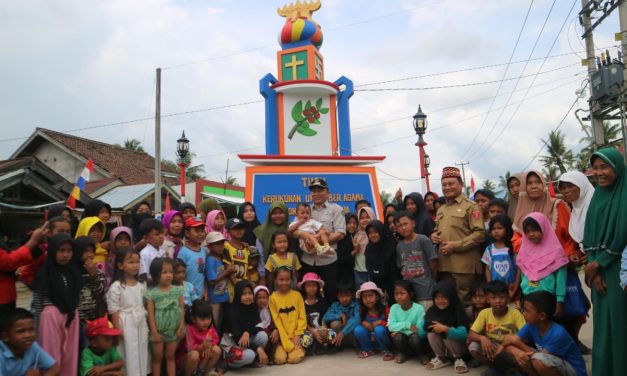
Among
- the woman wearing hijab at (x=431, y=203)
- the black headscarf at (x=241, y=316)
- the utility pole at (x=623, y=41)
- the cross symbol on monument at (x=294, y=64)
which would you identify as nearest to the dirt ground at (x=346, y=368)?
the black headscarf at (x=241, y=316)

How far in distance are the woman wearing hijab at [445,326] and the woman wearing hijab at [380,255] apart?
27.9 inches

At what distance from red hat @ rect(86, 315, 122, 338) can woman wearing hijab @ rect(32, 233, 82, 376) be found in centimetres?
10

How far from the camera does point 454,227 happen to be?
4.36 m

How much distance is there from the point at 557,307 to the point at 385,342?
161cm

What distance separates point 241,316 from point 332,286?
45.3 inches

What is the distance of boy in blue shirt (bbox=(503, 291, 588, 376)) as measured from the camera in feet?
10.0

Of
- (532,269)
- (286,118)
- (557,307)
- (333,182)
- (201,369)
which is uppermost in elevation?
(286,118)

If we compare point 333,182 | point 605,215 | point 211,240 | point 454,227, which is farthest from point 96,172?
point 605,215

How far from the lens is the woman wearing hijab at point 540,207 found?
3.66 meters

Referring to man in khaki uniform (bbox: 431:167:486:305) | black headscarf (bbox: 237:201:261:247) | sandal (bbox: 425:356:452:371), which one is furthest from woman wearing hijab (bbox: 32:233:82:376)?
man in khaki uniform (bbox: 431:167:486:305)

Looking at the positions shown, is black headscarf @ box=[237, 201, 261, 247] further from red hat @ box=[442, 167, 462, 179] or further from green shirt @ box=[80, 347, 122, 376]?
red hat @ box=[442, 167, 462, 179]

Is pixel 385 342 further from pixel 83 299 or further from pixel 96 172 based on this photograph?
pixel 96 172

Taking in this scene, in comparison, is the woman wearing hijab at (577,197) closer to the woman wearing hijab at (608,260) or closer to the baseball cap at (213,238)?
the woman wearing hijab at (608,260)

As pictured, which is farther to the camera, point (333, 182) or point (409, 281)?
point (333, 182)
